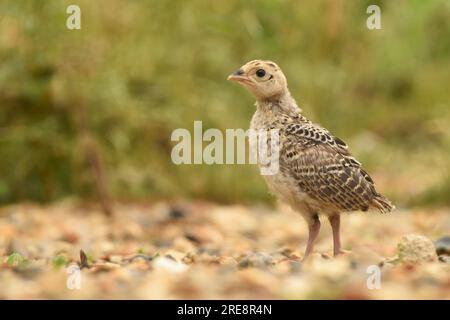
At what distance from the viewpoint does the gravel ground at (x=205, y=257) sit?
4664 millimetres

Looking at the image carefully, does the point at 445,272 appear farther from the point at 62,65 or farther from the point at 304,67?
the point at 304,67

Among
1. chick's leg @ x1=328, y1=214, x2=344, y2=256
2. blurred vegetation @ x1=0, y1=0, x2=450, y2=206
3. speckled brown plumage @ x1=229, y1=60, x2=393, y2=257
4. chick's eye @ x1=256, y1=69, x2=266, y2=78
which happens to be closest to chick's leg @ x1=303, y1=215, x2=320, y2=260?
speckled brown plumage @ x1=229, y1=60, x2=393, y2=257

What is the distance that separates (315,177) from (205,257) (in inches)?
38.6

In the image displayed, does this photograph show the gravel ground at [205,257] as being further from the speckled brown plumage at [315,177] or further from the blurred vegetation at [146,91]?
the blurred vegetation at [146,91]

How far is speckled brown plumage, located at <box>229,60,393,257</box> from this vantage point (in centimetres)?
602

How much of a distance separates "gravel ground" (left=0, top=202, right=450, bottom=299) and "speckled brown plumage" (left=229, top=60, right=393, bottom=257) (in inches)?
12.1

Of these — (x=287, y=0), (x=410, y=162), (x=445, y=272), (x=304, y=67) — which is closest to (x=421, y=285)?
(x=445, y=272)

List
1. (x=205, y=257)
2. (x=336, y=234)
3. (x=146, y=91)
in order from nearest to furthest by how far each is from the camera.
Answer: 1. (x=336, y=234)
2. (x=205, y=257)
3. (x=146, y=91)

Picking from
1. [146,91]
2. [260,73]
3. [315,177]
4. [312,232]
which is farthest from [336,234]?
[146,91]

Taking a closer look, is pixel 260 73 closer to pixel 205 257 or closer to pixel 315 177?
pixel 315 177

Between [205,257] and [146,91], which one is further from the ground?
[146,91]

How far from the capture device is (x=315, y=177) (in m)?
6.02

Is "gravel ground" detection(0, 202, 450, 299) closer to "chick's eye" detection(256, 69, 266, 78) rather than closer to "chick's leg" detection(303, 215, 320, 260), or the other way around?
"chick's leg" detection(303, 215, 320, 260)

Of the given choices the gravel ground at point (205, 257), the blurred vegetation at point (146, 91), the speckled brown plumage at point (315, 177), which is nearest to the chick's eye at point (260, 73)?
the speckled brown plumage at point (315, 177)
